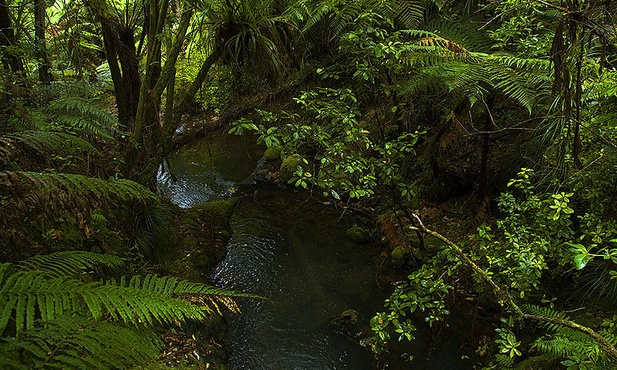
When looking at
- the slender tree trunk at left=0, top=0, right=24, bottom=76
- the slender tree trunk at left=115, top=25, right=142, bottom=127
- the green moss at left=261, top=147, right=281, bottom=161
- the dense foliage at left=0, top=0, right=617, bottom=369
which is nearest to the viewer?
the dense foliage at left=0, top=0, right=617, bottom=369

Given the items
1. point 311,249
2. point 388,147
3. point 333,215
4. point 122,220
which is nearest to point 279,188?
point 333,215

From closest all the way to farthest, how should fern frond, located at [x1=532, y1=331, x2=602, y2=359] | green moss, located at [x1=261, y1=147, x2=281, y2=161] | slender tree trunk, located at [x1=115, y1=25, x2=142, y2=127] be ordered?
fern frond, located at [x1=532, y1=331, x2=602, y2=359] → slender tree trunk, located at [x1=115, y1=25, x2=142, y2=127] → green moss, located at [x1=261, y1=147, x2=281, y2=161]

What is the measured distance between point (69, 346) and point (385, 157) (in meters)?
2.52

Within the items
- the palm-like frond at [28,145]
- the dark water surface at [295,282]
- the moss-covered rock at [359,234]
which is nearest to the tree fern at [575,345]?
the dark water surface at [295,282]

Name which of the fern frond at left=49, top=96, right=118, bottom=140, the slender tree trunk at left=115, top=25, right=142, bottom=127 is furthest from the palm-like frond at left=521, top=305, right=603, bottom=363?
the slender tree trunk at left=115, top=25, right=142, bottom=127

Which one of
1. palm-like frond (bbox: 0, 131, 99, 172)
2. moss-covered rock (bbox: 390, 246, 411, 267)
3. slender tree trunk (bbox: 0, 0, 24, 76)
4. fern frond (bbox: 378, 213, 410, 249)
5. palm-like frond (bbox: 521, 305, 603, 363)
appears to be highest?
slender tree trunk (bbox: 0, 0, 24, 76)

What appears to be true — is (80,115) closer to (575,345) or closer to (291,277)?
(291,277)

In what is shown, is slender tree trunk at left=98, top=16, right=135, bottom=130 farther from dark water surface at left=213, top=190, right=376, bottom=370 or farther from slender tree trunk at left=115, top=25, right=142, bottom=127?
dark water surface at left=213, top=190, right=376, bottom=370

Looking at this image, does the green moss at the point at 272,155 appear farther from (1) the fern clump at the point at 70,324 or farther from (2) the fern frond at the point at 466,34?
(1) the fern clump at the point at 70,324

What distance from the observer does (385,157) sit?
3.09m

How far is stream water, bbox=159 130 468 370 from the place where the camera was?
348 cm

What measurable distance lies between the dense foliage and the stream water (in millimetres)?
432

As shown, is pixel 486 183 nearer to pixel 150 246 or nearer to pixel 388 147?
pixel 388 147

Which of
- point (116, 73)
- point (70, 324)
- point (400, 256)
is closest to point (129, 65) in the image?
point (116, 73)
